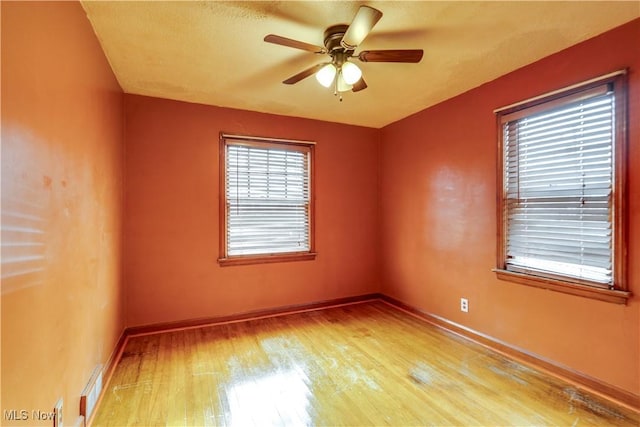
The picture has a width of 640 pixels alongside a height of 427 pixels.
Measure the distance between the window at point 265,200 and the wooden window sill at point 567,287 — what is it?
2141 millimetres

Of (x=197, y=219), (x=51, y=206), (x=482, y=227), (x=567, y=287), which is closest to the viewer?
(x=51, y=206)

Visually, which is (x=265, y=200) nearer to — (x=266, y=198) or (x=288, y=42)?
(x=266, y=198)

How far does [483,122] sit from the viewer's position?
9.17 ft

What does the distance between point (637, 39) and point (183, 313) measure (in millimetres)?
4283

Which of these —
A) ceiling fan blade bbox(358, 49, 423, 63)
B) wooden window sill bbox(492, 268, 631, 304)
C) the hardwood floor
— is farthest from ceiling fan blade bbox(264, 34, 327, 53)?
wooden window sill bbox(492, 268, 631, 304)

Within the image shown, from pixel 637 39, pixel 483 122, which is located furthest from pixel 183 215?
pixel 637 39

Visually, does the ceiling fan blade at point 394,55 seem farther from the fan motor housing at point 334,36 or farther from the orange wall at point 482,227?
the orange wall at point 482,227

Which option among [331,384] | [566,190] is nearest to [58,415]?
[331,384]

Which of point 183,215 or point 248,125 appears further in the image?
point 248,125

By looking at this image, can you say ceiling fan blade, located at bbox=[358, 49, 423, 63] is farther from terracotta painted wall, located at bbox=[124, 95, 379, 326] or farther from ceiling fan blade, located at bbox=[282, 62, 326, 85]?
terracotta painted wall, located at bbox=[124, 95, 379, 326]

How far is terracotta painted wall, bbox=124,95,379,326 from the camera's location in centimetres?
298

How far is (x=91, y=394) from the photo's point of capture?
5.89 feet

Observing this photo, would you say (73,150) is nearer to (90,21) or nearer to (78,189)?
(78,189)

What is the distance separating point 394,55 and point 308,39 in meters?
0.63
